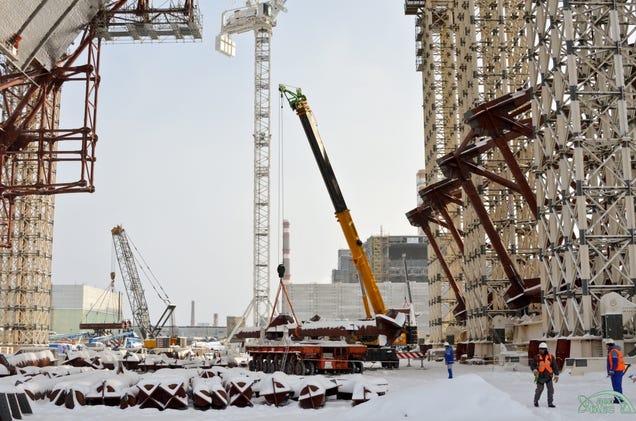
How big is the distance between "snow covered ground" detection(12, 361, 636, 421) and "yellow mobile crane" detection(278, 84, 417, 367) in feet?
31.6

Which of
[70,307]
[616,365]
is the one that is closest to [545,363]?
[616,365]

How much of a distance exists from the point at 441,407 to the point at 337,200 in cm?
2932

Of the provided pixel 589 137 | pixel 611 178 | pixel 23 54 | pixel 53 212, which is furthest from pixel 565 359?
pixel 53 212

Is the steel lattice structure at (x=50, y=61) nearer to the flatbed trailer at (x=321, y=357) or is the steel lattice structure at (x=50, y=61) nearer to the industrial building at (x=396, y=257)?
the flatbed trailer at (x=321, y=357)

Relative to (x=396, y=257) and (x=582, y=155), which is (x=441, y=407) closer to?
(x=582, y=155)

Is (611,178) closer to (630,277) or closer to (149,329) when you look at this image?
(630,277)

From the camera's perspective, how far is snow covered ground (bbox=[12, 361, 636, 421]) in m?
15.9

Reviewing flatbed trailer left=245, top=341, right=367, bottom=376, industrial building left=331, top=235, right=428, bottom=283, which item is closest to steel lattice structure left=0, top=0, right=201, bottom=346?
flatbed trailer left=245, top=341, right=367, bottom=376

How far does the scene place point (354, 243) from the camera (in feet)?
147

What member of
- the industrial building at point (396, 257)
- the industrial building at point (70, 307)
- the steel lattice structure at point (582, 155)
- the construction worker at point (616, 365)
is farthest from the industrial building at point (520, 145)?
the industrial building at point (70, 307)

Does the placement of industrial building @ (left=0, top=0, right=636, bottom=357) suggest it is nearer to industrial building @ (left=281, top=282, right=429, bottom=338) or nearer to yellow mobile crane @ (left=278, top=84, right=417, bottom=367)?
yellow mobile crane @ (left=278, top=84, right=417, bottom=367)

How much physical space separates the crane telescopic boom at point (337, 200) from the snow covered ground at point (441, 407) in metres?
11.5

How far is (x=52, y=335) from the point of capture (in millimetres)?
155875

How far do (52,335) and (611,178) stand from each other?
142 m
